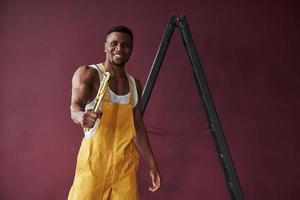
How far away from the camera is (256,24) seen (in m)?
2.60

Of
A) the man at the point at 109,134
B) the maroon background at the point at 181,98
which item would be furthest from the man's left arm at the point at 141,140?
the maroon background at the point at 181,98

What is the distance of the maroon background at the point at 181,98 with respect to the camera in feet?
8.33

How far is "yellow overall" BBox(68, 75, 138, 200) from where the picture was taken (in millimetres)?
1481

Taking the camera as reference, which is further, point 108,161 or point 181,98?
point 181,98

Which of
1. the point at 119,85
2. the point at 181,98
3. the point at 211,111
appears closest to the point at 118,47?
the point at 119,85

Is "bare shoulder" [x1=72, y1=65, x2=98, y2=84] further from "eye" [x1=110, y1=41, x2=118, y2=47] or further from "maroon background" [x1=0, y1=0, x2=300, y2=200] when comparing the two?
"maroon background" [x1=0, y1=0, x2=300, y2=200]

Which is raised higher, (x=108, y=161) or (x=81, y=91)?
(x=81, y=91)

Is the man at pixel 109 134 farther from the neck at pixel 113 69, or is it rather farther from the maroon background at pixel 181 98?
the maroon background at pixel 181 98

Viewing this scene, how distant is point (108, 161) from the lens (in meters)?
1.51

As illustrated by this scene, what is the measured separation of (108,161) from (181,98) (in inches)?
46.1

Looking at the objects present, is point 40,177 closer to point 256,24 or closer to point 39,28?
point 39,28

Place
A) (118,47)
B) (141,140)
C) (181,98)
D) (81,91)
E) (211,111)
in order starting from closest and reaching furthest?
(81,91), (118,47), (141,140), (211,111), (181,98)

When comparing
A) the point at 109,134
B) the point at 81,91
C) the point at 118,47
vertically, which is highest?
the point at 118,47

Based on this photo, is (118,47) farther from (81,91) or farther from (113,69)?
(81,91)
